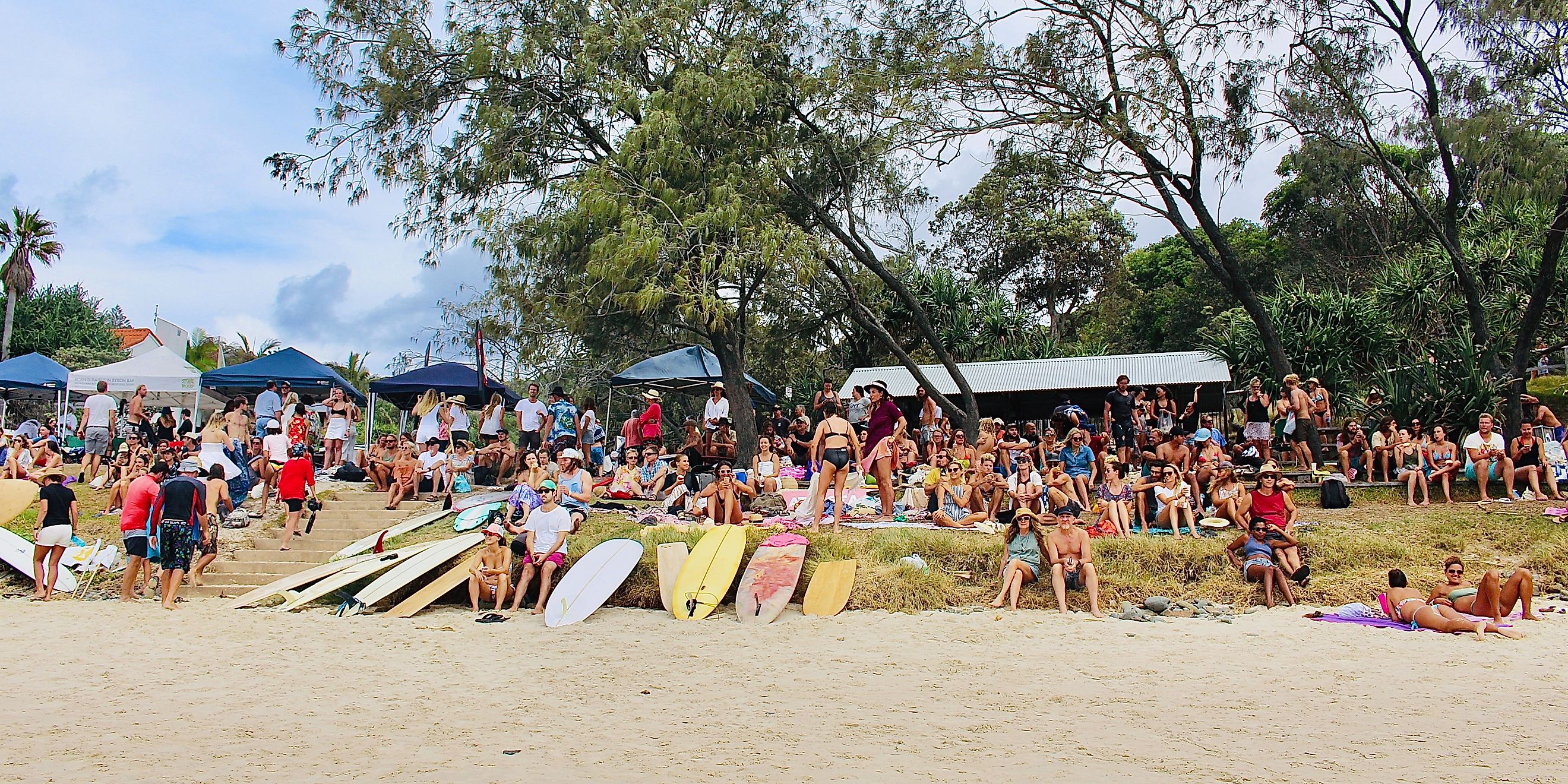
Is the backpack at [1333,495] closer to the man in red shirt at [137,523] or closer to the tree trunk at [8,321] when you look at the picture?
the man in red shirt at [137,523]

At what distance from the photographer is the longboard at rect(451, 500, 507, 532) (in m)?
11.1

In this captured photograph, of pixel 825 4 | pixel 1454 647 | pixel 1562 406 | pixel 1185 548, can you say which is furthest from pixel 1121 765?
pixel 1562 406

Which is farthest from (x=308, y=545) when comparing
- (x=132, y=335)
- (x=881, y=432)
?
(x=132, y=335)

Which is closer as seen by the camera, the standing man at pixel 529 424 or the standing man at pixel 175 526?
the standing man at pixel 175 526

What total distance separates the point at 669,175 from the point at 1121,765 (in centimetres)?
1091

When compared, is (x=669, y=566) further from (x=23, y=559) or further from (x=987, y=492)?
(x=23, y=559)

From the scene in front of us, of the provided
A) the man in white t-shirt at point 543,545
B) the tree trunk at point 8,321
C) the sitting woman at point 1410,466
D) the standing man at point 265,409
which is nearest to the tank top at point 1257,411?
the sitting woman at point 1410,466

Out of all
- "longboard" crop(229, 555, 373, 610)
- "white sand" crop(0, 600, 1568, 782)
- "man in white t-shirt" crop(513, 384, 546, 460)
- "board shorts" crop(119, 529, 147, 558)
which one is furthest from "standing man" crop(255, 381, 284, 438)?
"white sand" crop(0, 600, 1568, 782)

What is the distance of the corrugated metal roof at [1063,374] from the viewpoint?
17.9m

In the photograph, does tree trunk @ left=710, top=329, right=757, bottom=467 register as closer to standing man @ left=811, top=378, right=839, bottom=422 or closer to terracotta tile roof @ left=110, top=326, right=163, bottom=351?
standing man @ left=811, top=378, right=839, bottom=422

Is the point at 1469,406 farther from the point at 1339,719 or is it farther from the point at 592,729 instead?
the point at 592,729

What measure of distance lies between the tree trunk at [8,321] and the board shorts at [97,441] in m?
18.9

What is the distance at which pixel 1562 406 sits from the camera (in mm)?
19734

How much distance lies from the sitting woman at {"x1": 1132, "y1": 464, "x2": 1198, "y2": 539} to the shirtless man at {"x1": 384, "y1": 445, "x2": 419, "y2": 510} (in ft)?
27.2
